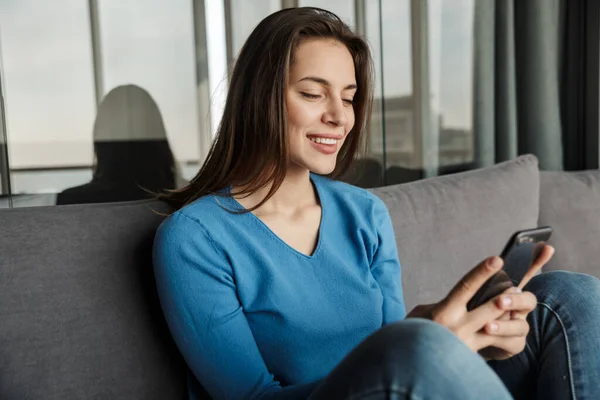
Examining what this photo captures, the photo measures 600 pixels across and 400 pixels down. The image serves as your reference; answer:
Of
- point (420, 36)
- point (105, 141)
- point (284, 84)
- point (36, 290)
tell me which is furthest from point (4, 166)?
point (420, 36)

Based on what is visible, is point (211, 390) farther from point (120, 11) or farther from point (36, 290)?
point (120, 11)

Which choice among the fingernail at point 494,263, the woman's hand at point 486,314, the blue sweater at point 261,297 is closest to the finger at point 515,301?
the woman's hand at point 486,314

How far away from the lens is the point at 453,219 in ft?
5.43

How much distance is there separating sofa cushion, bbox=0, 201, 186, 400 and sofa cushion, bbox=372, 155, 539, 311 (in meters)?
0.60

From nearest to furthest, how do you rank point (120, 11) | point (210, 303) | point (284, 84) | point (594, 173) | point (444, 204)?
point (210, 303), point (284, 84), point (444, 204), point (594, 173), point (120, 11)

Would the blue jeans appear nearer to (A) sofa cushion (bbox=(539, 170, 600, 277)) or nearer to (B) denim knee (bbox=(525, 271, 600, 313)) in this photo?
(B) denim knee (bbox=(525, 271, 600, 313))

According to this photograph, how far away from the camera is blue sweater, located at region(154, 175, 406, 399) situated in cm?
105

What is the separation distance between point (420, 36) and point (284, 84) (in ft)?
4.31

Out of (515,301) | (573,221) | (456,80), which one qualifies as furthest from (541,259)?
(456,80)

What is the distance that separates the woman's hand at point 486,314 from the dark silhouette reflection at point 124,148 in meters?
1.35

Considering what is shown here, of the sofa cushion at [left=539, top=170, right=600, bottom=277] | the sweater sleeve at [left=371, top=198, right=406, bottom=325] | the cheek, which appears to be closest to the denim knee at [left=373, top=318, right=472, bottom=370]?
the sweater sleeve at [left=371, top=198, right=406, bottom=325]

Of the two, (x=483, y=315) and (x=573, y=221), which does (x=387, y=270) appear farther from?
(x=573, y=221)

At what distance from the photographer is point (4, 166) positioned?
203 cm

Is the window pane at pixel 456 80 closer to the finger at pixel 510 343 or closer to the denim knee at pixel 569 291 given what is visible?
the denim knee at pixel 569 291
